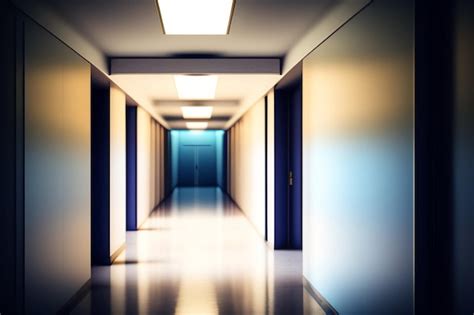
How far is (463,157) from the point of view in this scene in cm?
294

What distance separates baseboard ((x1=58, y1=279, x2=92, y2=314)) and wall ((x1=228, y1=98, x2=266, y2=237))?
463 cm

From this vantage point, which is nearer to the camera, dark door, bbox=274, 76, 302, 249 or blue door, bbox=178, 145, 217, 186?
dark door, bbox=274, 76, 302, 249

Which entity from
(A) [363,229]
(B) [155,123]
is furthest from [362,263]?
(B) [155,123]

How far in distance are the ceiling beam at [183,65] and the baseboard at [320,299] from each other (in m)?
3.41

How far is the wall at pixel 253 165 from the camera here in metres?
10.4

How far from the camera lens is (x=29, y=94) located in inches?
166

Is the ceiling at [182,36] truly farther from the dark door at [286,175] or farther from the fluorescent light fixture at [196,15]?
the dark door at [286,175]

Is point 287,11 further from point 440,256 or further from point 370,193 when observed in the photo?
point 440,256

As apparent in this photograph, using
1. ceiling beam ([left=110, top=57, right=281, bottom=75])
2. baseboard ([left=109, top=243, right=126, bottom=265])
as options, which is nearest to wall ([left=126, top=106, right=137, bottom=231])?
baseboard ([left=109, top=243, right=126, bottom=265])

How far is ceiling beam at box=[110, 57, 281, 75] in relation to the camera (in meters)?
7.70

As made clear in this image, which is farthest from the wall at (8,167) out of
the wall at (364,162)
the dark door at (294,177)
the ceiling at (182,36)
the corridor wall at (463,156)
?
the dark door at (294,177)

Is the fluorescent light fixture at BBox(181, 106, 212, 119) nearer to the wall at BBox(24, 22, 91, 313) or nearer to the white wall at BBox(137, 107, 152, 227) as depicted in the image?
the white wall at BBox(137, 107, 152, 227)

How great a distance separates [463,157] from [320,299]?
315cm

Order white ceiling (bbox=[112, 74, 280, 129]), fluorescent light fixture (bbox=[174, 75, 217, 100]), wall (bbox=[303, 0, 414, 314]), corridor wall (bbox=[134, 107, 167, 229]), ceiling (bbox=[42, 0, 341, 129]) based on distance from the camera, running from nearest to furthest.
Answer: wall (bbox=[303, 0, 414, 314]), ceiling (bbox=[42, 0, 341, 129]), white ceiling (bbox=[112, 74, 280, 129]), fluorescent light fixture (bbox=[174, 75, 217, 100]), corridor wall (bbox=[134, 107, 167, 229])
